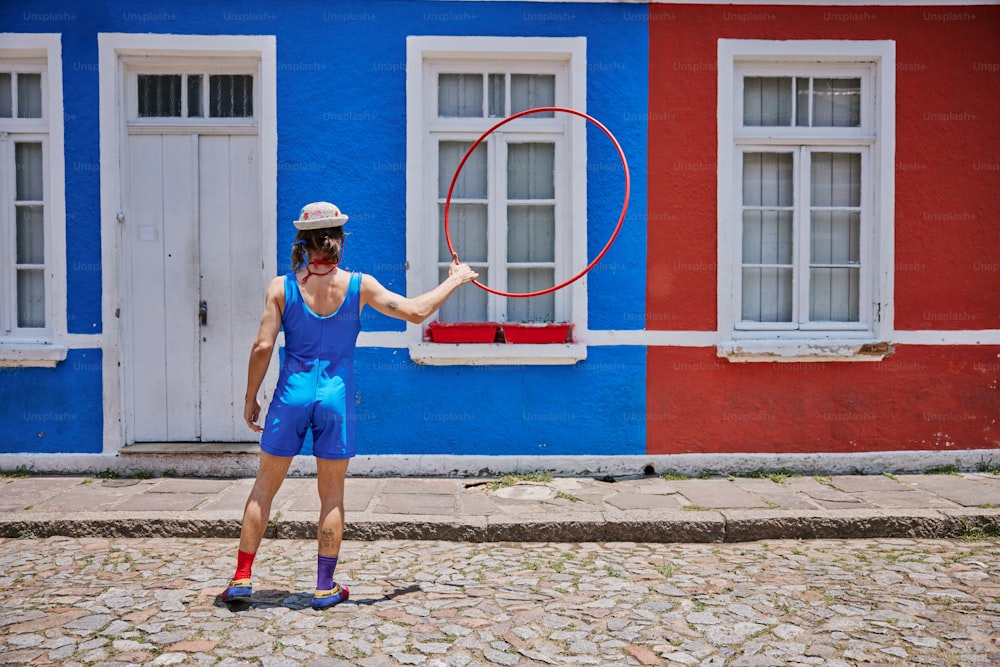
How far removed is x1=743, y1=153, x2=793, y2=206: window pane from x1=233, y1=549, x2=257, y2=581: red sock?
518cm

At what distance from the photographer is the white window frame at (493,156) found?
285 inches

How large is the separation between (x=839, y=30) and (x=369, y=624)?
6.20 m

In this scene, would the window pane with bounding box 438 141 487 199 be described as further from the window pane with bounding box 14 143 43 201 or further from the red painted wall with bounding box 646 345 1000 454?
the window pane with bounding box 14 143 43 201

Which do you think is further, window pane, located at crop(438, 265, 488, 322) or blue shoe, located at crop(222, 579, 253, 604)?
window pane, located at crop(438, 265, 488, 322)

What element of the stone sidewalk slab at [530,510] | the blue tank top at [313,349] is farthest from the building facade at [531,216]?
the blue tank top at [313,349]

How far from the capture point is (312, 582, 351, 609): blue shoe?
4.39m

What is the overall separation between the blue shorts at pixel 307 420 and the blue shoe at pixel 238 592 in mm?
670

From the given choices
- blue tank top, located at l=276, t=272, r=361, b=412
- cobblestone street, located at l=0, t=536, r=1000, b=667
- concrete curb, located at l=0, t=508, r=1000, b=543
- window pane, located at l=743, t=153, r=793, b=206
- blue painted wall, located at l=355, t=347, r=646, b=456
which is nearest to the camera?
cobblestone street, located at l=0, t=536, r=1000, b=667

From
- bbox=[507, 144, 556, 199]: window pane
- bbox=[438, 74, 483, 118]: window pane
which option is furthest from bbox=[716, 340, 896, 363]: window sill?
bbox=[438, 74, 483, 118]: window pane

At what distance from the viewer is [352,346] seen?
4.61 meters

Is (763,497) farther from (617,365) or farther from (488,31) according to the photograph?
(488,31)

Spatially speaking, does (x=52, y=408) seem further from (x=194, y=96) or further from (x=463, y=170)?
(x=463, y=170)

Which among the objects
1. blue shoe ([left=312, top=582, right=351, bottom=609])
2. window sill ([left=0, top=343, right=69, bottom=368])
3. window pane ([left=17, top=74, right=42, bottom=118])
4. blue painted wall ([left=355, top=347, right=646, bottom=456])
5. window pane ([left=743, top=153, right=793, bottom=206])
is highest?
window pane ([left=17, top=74, right=42, bottom=118])

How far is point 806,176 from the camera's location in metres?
7.57
